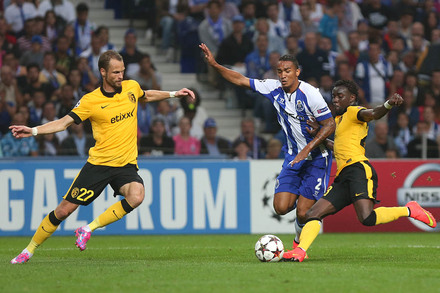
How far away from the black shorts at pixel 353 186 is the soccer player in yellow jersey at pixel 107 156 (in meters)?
2.30

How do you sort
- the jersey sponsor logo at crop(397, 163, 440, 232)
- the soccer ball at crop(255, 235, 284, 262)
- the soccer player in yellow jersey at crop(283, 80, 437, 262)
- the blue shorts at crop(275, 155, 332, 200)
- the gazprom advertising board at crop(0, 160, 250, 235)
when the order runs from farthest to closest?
the jersey sponsor logo at crop(397, 163, 440, 232) < the gazprom advertising board at crop(0, 160, 250, 235) < the blue shorts at crop(275, 155, 332, 200) < the soccer player in yellow jersey at crop(283, 80, 437, 262) < the soccer ball at crop(255, 235, 284, 262)

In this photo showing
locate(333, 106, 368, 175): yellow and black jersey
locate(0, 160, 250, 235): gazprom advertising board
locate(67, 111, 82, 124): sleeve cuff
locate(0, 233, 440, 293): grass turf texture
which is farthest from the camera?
locate(0, 160, 250, 235): gazprom advertising board

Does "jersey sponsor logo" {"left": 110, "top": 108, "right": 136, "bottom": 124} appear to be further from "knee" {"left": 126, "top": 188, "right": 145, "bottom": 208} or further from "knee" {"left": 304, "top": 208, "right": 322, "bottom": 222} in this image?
"knee" {"left": 304, "top": 208, "right": 322, "bottom": 222}

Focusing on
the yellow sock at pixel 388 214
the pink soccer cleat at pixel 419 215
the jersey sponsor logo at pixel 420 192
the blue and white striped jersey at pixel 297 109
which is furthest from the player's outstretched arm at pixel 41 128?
the jersey sponsor logo at pixel 420 192

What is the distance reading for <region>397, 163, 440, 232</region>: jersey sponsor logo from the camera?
48.1 feet

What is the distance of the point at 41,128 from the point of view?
927 centimetres

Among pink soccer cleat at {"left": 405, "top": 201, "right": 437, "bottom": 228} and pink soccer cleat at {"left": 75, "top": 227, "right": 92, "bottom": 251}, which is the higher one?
pink soccer cleat at {"left": 405, "top": 201, "right": 437, "bottom": 228}

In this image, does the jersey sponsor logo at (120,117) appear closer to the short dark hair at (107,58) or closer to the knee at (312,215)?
the short dark hair at (107,58)

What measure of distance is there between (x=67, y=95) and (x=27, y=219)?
3185mm

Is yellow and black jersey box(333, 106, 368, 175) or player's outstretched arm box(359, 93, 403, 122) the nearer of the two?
player's outstretched arm box(359, 93, 403, 122)

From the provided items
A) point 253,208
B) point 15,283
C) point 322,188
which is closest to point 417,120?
point 253,208

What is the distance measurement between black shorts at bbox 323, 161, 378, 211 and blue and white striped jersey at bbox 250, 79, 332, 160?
0.52 meters

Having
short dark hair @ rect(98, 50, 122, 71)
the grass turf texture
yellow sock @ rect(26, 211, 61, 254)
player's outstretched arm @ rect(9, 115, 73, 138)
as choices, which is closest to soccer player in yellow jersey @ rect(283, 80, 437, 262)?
the grass turf texture

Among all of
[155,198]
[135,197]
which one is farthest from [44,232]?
[155,198]
